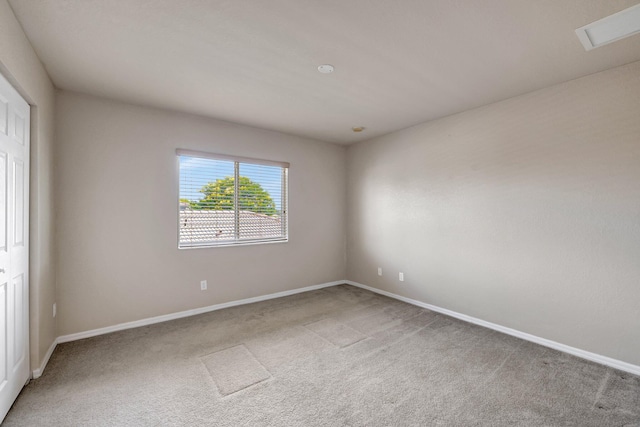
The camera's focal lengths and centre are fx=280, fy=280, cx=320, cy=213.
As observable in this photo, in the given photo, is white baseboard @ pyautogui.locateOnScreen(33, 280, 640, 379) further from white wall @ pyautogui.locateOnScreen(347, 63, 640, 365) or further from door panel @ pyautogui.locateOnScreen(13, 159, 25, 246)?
door panel @ pyautogui.locateOnScreen(13, 159, 25, 246)

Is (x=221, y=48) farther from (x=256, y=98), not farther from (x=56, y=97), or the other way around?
(x=56, y=97)

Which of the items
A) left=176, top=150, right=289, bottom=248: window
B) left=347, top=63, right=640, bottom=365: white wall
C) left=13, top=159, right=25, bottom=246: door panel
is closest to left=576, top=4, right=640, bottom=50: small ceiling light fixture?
left=347, top=63, right=640, bottom=365: white wall

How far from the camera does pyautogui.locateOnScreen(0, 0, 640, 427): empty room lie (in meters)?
1.81

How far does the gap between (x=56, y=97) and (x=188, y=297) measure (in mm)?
2496

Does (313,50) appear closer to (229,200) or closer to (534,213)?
(229,200)

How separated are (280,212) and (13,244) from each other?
2889 millimetres

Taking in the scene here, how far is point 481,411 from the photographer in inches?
72.1

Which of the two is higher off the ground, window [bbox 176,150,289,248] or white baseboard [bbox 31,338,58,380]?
window [bbox 176,150,289,248]

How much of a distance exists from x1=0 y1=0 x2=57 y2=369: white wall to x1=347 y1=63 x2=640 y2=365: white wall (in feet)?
12.8

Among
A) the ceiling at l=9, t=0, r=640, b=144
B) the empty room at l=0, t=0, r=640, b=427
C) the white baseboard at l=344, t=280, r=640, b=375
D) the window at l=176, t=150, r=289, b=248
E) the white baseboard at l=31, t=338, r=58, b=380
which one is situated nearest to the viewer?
the ceiling at l=9, t=0, r=640, b=144

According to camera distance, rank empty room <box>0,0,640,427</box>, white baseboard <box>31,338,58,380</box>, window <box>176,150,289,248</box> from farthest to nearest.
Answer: window <box>176,150,289,248</box>
white baseboard <box>31,338,58,380</box>
empty room <box>0,0,640,427</box>

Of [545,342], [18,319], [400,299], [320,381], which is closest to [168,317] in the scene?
[18,319]

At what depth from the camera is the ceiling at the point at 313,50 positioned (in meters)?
1.70

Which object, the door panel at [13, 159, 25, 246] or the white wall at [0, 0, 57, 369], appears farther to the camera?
the door panel at [13, 159, 25, 246]
